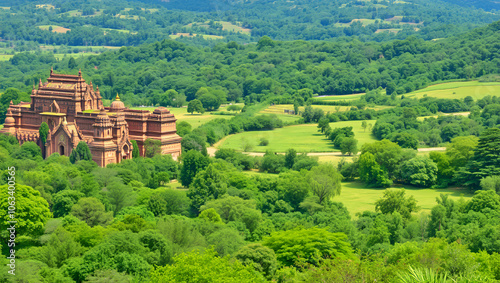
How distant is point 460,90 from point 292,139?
143 feet

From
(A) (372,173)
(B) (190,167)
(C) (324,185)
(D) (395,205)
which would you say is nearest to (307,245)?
(D) (395,205)

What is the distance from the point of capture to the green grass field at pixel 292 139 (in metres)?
82.0

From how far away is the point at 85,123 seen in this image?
233ft

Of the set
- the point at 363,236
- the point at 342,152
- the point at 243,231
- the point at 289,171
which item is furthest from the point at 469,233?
the point at 342,152

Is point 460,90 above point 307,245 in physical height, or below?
above

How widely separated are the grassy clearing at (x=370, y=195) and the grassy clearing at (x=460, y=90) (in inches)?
2140

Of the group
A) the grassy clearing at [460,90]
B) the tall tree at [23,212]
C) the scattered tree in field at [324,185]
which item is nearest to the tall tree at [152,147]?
the scattered tree in field at [324,185]

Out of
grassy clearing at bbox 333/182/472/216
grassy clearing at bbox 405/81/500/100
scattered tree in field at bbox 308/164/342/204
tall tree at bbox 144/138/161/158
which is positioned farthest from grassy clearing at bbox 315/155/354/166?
grassy clearing at bbox 405/81/500/100

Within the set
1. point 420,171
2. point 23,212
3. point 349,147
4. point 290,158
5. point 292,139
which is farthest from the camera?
point 292,139

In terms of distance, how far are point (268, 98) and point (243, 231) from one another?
7828 centimetres

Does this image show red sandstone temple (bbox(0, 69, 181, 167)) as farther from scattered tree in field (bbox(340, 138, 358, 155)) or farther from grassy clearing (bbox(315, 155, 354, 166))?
scattered tree in field (bbox(340, 138, 358, 155))

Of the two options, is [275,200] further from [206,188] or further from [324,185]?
[206,188]

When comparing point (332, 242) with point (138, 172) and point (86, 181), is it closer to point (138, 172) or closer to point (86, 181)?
point (86, 181)

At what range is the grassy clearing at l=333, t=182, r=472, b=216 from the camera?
190 ft
